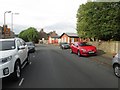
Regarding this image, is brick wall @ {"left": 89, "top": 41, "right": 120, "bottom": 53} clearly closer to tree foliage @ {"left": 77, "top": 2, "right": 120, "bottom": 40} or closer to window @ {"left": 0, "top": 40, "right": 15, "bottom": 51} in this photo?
tree foliage @ {"left": 77, "top": 2, "right": 120, "bottom": 40}

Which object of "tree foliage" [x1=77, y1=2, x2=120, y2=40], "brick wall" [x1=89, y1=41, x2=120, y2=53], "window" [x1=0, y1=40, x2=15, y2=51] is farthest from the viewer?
"brick wall" [x1=89, y1=41, x2=120, y2=53]

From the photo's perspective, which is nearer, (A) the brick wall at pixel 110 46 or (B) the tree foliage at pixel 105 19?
(B) the tree foliage at pixel 105 19

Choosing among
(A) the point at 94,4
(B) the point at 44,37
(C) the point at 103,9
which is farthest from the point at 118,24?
(B) the point at 44,37

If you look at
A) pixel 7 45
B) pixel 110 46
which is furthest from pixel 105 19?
pixel 7 45

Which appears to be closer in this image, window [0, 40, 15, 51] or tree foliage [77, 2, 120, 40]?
window [0, 40, 15, 51]

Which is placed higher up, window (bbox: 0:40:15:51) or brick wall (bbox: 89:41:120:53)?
window (bbox: 0:40:15:51)

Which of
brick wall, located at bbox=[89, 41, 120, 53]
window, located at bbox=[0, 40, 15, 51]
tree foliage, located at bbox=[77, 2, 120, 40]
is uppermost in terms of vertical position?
tree foliage, located at bbox=[77, 2, 120, 40]

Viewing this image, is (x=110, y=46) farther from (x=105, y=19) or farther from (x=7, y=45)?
(x=7, y=45)

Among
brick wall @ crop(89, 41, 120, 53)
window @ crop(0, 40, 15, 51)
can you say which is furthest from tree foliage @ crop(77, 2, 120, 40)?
window @ crop(0, 40, 15, 51)

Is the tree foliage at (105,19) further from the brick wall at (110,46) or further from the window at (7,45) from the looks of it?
the window at (7,45)

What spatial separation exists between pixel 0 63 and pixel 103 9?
58.4ft

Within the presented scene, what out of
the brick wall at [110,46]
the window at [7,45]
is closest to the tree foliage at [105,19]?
the brick wall at [110,46]

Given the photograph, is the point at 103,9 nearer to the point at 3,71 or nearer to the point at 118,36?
the point at 118,36

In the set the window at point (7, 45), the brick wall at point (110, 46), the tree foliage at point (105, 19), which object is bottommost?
the brick wall at point (110, 46)
